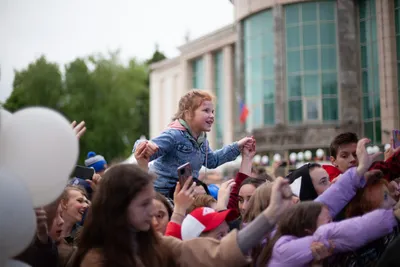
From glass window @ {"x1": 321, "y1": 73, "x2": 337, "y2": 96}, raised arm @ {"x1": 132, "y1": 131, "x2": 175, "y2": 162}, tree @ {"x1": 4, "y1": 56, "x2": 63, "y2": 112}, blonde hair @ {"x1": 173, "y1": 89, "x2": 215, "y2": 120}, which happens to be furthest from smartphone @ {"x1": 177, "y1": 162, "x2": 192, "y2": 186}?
tree @ {"x1": 4, "y1": 56, "x2": 63, "y2": 112}

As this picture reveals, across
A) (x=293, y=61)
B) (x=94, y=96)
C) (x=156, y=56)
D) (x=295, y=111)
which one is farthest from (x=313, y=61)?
(x=156, y=56)

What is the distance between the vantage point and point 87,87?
55.0 metres

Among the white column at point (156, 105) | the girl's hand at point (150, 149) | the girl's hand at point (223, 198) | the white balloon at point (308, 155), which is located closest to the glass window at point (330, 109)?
the white balloon at point (308, 155)

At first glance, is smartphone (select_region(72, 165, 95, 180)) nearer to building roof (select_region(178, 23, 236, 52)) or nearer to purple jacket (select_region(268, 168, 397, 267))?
purple jacket (select_region(268, 168, 397, 267))

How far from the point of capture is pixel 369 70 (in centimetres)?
3241

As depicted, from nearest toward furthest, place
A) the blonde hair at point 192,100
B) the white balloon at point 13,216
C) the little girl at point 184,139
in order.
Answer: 1. the white balloon at point 13,216
2. the little girl at point 184,139
3. the blonde hair at point 192,100

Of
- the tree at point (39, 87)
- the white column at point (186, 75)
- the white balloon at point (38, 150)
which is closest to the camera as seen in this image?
the white balloon at point (38, 150)

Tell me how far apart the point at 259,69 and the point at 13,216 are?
105ft

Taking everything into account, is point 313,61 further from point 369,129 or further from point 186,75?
point 186,75

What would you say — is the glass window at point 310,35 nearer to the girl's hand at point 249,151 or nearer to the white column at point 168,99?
the white column at point 168,99

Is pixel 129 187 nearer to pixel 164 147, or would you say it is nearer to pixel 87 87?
pixel 164 147

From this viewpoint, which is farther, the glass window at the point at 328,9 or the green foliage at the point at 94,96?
the green foliage at the point at 94,96

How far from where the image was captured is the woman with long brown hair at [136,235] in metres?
3.54

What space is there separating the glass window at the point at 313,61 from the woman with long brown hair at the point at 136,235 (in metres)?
29.6
